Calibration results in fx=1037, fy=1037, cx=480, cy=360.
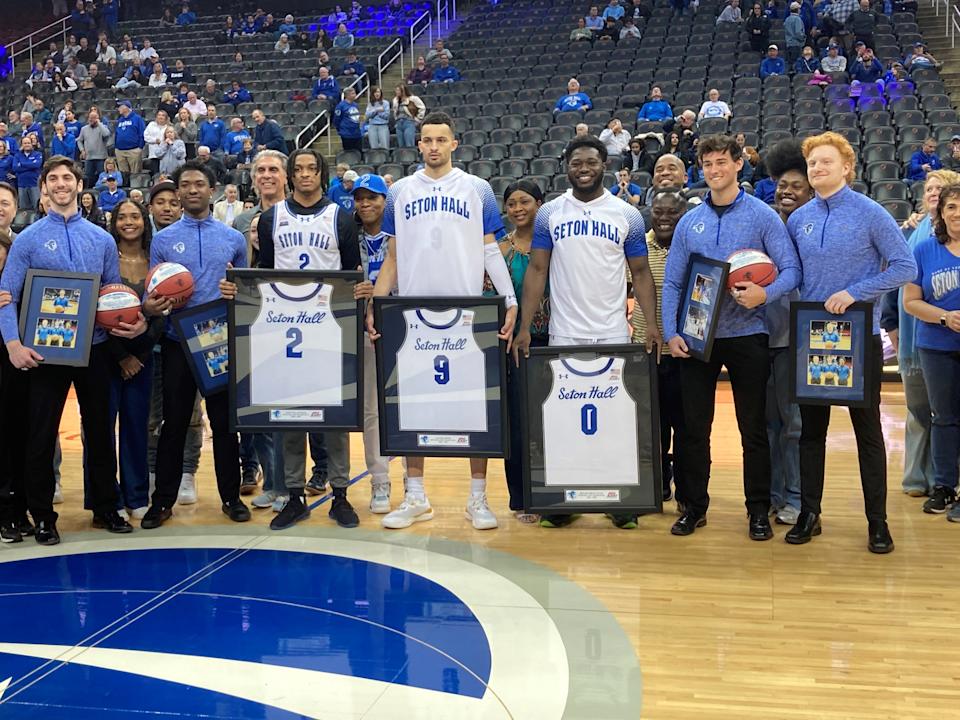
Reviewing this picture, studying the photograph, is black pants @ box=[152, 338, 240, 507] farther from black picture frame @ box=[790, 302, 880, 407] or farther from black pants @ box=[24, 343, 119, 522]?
black picture frame @ box=[790, 302, 880, 407]

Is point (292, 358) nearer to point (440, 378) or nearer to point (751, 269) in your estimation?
point (440, 378)

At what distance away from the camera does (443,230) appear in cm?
444

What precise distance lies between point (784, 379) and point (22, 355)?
329 cm

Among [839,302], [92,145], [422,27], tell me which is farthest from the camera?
[422,27]

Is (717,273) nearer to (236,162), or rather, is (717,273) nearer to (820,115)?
(820,115)

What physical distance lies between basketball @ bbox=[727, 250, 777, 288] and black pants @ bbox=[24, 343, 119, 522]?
2769 millimetres

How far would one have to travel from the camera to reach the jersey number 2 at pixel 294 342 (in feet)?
15.1

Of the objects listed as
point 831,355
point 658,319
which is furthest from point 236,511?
point 831,355

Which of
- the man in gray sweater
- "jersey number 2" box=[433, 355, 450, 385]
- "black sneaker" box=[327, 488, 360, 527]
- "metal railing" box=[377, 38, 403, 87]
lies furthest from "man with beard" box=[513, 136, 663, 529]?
"metal railing" box=[377, 38, 403, 87]

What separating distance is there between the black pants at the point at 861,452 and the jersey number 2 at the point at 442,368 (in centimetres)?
152

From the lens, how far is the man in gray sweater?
47.2 ft

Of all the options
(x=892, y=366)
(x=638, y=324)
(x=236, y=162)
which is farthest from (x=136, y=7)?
(x=638, y=324)

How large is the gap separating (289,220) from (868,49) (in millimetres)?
11094

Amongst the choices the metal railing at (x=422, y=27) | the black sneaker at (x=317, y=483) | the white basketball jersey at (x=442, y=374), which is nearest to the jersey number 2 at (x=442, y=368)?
the white basketball jersey at (x=442, y=374)
